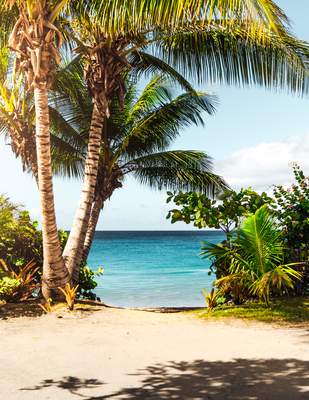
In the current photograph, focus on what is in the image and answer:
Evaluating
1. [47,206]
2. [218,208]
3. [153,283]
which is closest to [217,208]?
[218,208]

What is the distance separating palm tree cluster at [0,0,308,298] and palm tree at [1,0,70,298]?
2cm

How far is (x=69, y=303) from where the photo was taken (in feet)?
36.3

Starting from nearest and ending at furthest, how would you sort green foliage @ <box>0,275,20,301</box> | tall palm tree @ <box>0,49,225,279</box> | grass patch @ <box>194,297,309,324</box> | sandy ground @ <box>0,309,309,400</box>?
sandy ground @ <box>0,309,309,400</box>
grass patch @ <box>194,297,309,324</box>
green foliage @ <box>0,275,20,301</box>
tall palm tree @ <box>0,49,225,279</box>

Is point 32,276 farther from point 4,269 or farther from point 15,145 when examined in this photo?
point 15,145

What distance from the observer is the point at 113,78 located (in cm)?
1265

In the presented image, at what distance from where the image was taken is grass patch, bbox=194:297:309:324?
9.92 m

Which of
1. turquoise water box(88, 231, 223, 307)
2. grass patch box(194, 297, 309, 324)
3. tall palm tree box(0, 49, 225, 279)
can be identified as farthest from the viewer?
turquoise water box(88, 231, 223, 307)

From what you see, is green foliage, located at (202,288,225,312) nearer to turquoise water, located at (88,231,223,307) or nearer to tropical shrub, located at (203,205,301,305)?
tropical shrub, located at (203,205,301,305)

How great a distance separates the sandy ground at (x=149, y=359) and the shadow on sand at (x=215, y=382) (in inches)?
0.4

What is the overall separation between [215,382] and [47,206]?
6.45 m

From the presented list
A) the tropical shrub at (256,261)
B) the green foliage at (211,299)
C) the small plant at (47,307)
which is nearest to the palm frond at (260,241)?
the tropical shrub at (256,261)

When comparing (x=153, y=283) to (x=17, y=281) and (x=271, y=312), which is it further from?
(x=271, y=312)

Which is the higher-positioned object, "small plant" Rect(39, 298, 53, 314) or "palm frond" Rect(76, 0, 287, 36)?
"palm frond" Rect(76, 0, 287, 36)

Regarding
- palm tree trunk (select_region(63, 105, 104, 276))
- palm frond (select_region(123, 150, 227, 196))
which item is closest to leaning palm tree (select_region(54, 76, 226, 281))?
palm frond (select_region(123, 150, 227, 196))
